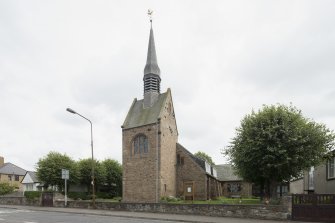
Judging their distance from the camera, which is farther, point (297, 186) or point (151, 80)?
point (297, 186)

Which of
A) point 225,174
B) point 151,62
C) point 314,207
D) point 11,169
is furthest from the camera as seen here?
point 11,169

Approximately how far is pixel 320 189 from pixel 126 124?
22250mm

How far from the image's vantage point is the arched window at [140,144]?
3900 cm

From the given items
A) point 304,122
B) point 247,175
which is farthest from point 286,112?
point 247,175

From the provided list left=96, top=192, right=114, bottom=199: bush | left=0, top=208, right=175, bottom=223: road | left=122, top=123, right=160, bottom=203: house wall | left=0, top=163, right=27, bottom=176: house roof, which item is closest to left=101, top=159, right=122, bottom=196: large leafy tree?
left=96, top=192, right=114, bottom=199: bush

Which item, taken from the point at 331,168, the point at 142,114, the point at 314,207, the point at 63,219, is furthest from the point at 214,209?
the point at 142,114

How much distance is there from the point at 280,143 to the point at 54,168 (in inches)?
1253

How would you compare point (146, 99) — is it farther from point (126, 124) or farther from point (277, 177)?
point (277, 177)

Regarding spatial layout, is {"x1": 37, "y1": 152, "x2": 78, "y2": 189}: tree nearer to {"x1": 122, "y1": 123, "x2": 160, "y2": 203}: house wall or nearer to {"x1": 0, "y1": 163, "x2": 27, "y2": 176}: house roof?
{"x1": 122, "y1": 123, "x2": 160, "y2": 203}: house wall

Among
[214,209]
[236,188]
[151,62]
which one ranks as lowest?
[236,188]

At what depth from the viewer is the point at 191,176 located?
40.1 meters

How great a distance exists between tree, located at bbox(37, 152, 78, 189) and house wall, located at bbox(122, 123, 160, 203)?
439 inches

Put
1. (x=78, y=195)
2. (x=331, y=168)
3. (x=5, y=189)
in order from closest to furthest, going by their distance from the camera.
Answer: (x=331, y=168), (x=78, y=195), (x=5, y=189)

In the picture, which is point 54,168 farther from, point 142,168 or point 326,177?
point 326,177
